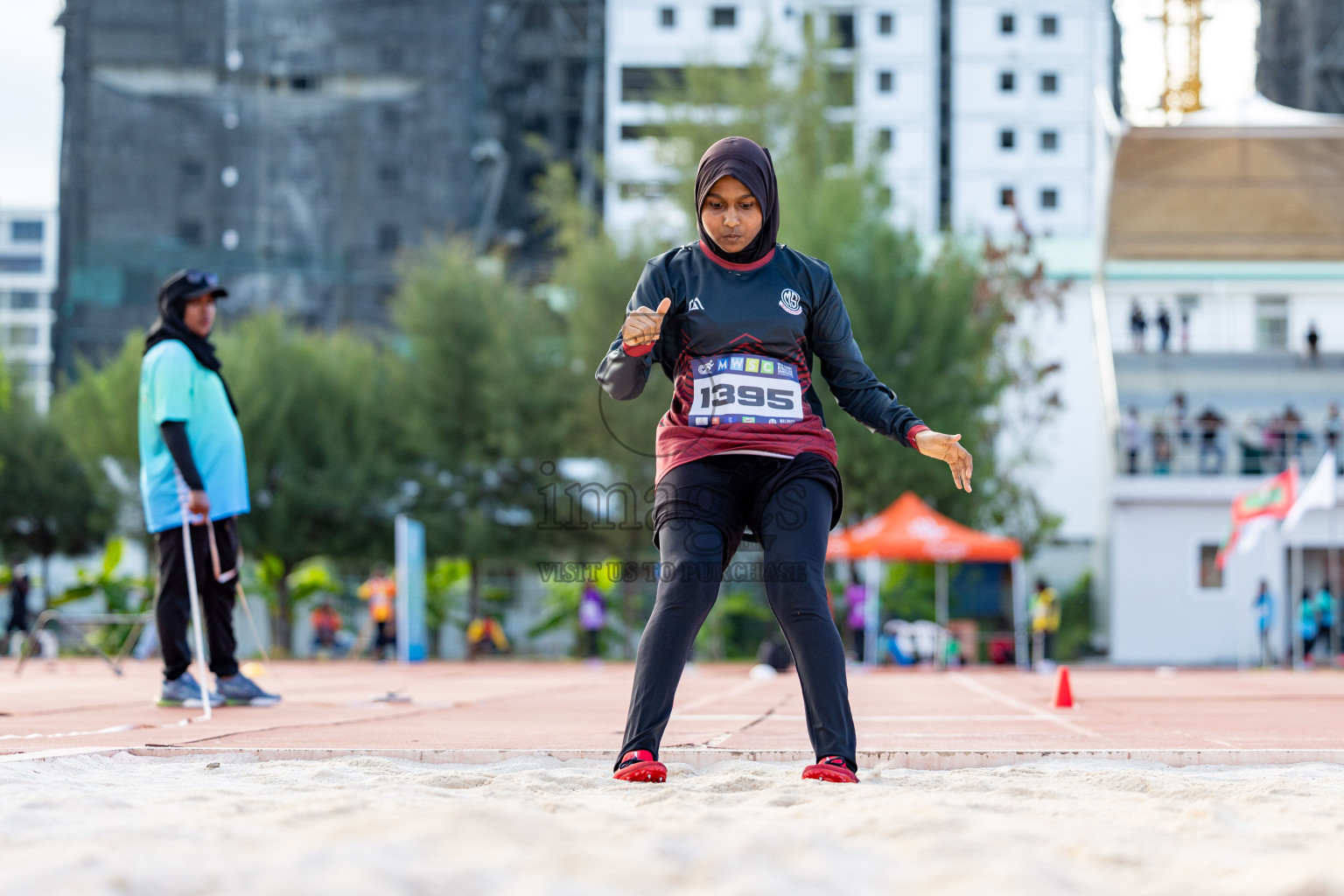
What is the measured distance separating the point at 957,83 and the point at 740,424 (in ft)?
210

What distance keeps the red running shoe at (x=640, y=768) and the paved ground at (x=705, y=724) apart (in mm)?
496

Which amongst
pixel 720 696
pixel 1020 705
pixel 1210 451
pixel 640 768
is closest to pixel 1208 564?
pixel 1210 451

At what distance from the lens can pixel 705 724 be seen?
19.7ft

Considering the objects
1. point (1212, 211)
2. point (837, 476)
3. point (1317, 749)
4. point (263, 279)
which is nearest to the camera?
point (837, 476)

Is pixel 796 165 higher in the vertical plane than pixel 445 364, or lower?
higher

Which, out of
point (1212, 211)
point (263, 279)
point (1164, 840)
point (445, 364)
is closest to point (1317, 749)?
point (1164, 840)

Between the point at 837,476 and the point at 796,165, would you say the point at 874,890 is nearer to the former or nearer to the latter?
the point at 837,476

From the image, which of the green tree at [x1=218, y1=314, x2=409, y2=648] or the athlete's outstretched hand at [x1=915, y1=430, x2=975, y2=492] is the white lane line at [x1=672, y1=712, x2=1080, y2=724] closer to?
the athlete's outstretched hand at [x1=915, y1=430, x2=975, y2=492]

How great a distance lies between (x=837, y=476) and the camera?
4012 millimetres

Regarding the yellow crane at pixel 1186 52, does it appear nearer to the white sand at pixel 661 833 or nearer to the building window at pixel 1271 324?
the building window at pixel 1271 324

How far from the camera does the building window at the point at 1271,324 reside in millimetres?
31719

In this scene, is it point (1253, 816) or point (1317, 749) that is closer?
point (1253, 816)

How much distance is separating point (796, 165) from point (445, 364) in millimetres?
8173

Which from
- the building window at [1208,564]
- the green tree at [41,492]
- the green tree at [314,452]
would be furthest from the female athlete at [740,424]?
the green tree at [41,492]
